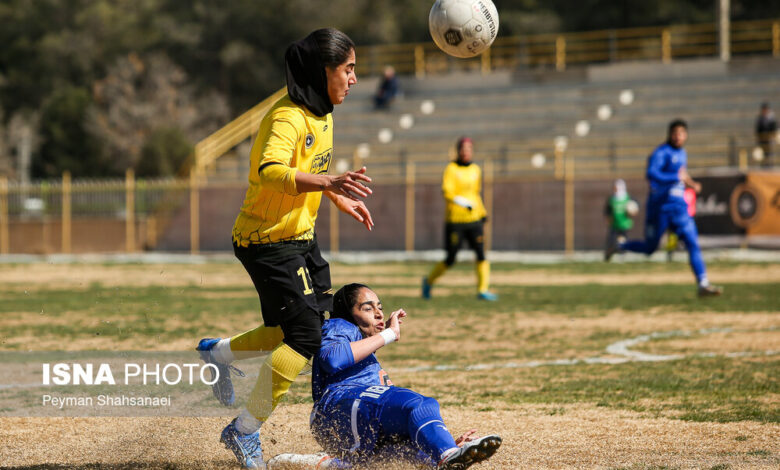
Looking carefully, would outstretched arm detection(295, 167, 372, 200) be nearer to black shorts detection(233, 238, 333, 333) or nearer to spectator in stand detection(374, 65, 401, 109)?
black shorts detection(233, 238, 333, 333)

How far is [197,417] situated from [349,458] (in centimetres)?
111

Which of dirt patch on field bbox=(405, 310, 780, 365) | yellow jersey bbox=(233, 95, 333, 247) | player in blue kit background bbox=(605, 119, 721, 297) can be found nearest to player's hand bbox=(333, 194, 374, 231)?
yellow jersey bbox=(233, 95, 333, 247)

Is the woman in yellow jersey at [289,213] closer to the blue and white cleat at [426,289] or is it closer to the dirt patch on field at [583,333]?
the dirt patch on field at [583,333]

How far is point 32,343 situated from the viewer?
32.3 ft

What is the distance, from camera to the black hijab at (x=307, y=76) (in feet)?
16.3

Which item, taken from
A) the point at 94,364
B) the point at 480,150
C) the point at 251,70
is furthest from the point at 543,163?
the point at 251,70

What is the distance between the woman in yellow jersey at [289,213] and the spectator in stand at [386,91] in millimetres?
31709

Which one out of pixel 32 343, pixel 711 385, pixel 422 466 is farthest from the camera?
pixel 32 343

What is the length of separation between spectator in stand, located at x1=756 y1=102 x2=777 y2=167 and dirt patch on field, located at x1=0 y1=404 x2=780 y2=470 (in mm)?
24362

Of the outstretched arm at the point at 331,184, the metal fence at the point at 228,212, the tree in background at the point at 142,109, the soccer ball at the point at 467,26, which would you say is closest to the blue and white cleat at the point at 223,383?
the outstretched arm at the point at 331,184

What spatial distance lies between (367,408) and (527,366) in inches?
152

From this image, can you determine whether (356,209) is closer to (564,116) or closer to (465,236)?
(465,236)

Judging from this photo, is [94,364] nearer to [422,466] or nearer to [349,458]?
[349,458]

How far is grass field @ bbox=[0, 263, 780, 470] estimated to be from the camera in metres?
5.14
